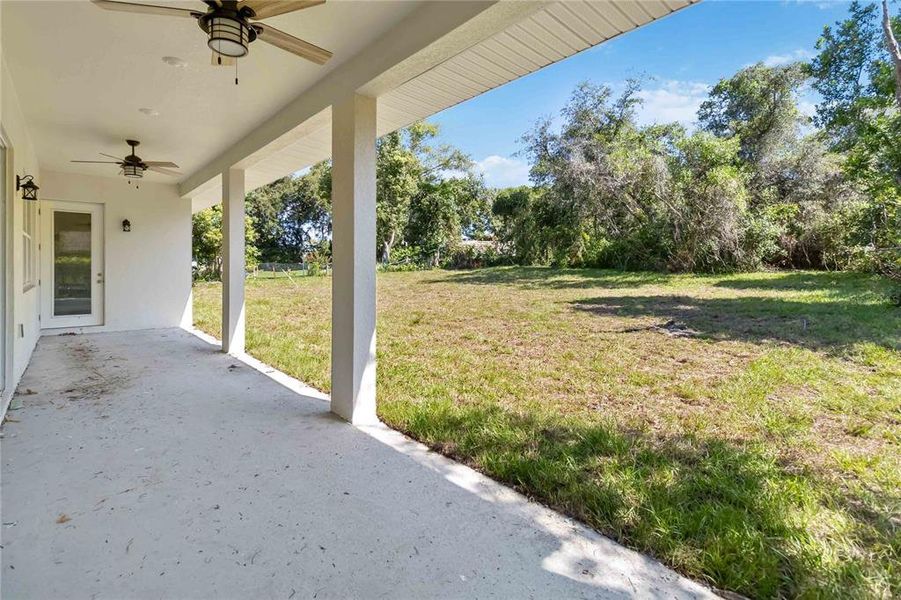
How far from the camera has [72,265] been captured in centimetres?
691

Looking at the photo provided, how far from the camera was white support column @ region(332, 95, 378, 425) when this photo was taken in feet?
10.8

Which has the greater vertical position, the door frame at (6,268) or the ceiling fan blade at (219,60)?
the ceiling fan blade at (219,60)

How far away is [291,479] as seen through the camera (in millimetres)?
2486

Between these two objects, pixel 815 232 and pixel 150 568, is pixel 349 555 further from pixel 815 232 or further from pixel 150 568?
pixel 815 232

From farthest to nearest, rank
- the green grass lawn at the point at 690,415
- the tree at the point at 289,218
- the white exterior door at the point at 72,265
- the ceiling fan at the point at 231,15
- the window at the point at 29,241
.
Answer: the tree at the point at 289,218
the white exterior door at the point at 72,265
the window at the point at 29,241
the ceiling fan at the point at 231,15
the green grass lawn at the point at 690,415

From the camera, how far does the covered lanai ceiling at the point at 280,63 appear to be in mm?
2369

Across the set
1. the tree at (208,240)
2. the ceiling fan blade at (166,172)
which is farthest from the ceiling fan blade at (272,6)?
the tree at (208,240)

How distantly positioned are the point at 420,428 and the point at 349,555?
1347 millimetres

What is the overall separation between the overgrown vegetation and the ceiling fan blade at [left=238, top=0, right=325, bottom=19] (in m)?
6.82

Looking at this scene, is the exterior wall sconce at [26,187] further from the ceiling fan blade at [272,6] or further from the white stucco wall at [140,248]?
the ceiling fan blade at [272,6]

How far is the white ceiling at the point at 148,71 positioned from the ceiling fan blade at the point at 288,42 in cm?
27

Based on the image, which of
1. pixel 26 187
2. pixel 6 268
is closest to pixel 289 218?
pixel 26 187

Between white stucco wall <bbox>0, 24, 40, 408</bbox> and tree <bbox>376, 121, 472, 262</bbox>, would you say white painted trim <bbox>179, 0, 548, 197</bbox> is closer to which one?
white stucco wall <bbox>0, 24, 40, 408</bbox>

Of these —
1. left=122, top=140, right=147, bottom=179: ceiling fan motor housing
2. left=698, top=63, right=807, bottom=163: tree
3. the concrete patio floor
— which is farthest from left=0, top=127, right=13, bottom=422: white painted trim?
left=698, top=63, right=807, bottom=163: tree
